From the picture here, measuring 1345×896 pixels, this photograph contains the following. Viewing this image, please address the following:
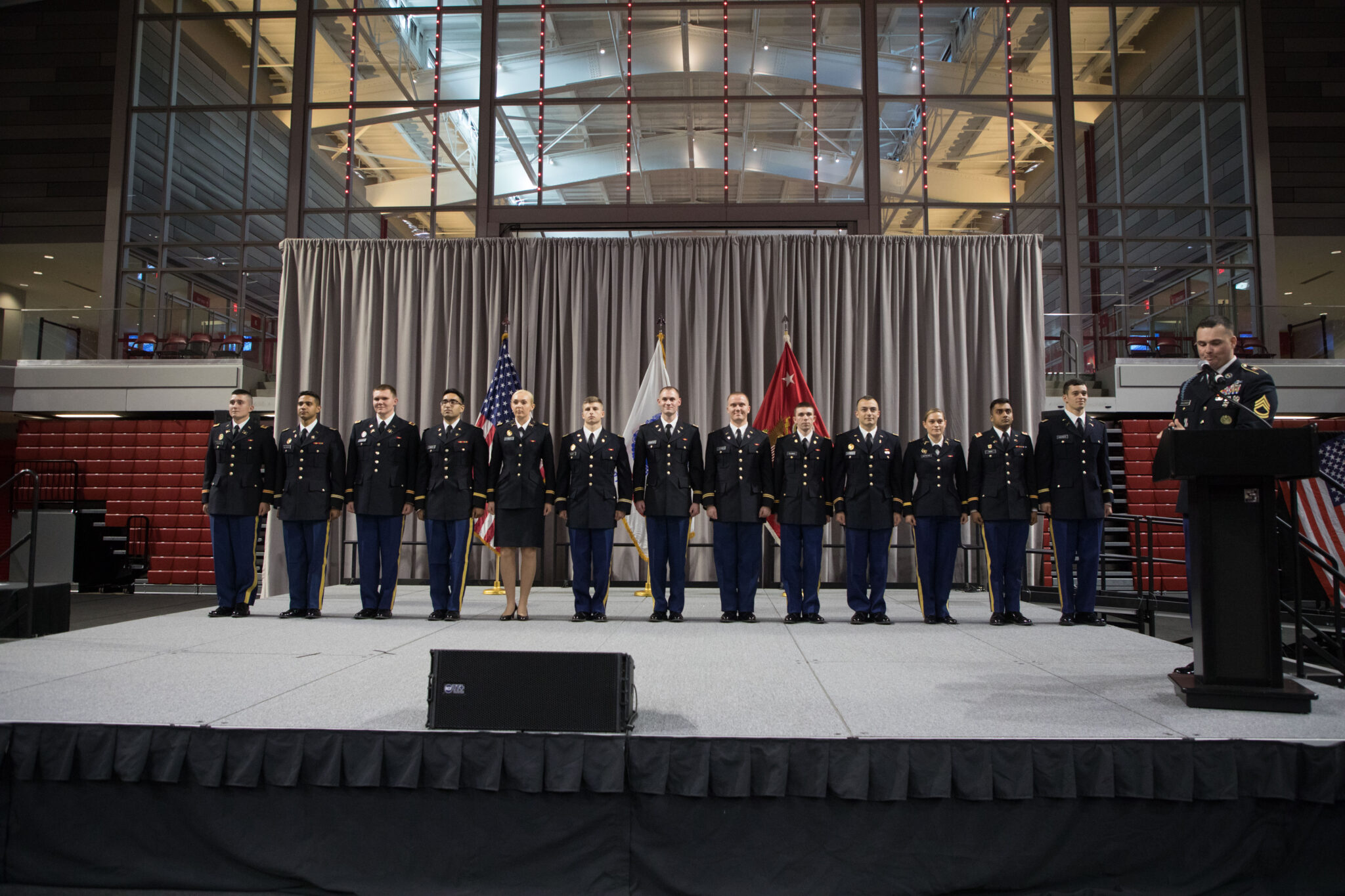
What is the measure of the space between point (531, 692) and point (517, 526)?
2.95 meters

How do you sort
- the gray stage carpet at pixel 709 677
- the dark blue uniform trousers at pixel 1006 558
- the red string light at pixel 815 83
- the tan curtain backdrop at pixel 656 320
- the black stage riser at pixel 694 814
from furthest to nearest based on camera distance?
the red string light at pixel 815 83
the tan curtain backdrop at pixel 656 320
the dark blue uniform trousers at pixel 1006 558
the gray stage carpet at pixel 709 677
the black stage riser at pixel 694 814

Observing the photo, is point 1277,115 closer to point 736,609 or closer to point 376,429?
point 736,609

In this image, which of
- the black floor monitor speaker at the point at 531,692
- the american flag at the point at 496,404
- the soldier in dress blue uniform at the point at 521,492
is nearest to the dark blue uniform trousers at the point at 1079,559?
the soldier in dress blue uniform at the point at 521,492

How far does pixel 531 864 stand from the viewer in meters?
2.53

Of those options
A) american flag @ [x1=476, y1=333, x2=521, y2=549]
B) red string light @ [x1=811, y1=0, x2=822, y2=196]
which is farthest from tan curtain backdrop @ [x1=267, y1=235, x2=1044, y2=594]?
red string light @ [x1=811, y1=0, x2=822, y2=196]

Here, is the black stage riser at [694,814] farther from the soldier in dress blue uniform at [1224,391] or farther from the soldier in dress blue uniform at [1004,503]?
the soldier in dress blue uniform at [1004,503]

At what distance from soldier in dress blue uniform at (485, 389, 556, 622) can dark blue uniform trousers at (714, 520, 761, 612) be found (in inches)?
47.2

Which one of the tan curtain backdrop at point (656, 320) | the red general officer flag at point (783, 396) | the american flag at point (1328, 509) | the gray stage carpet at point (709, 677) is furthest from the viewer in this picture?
the tan curtain backdrop at point (656, 320)

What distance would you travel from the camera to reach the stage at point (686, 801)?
97.5 inches

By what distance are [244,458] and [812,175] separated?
22.8 ft

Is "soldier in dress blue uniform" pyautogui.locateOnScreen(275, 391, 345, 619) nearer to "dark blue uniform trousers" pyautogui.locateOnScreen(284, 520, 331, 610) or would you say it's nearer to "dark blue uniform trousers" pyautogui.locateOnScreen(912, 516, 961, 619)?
"dark blue uniform trousers" pyautogui.locateOnScreen(284, 520, 331, 610)

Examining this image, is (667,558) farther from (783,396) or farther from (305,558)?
(783,396)

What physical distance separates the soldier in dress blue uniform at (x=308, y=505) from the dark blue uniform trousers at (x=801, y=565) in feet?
10.2

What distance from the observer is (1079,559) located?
5.36m
